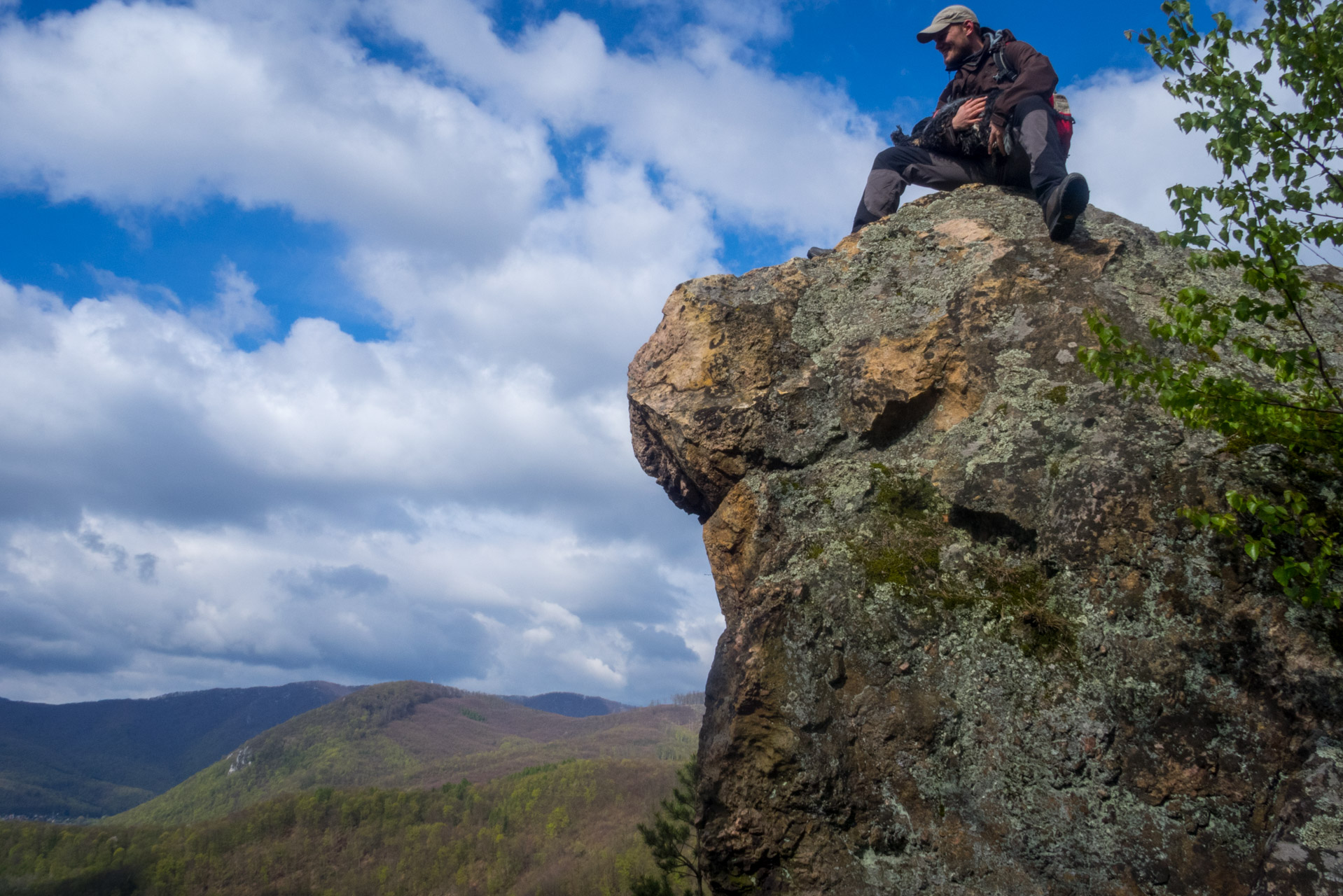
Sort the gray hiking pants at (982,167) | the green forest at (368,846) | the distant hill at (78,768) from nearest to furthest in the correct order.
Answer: the gray hiking pants at (982,167), the green forest at (368,846), the distant hill at (78,768)

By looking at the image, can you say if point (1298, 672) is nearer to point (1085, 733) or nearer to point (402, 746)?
point (1085, 733)

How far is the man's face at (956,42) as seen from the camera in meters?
6.23

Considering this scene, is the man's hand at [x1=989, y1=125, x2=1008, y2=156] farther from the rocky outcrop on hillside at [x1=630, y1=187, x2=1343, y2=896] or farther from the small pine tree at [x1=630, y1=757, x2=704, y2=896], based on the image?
the small pine tree at [x1=630, y1=757, x2=704, y2=896]

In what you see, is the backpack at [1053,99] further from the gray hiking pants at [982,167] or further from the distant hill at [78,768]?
the distant hill at [78,768]

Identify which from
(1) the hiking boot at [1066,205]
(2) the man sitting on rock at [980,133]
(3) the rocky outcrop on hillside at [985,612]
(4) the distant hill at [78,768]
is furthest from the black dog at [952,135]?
(4) the distant hill at [78,768]

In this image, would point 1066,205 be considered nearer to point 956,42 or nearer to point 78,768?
point 956,42

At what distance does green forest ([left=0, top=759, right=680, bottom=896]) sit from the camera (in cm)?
6297

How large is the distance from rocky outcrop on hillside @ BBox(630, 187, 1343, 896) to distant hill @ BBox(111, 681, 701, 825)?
341 feet

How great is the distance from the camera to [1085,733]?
10.4ft

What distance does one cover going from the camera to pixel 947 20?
625cm

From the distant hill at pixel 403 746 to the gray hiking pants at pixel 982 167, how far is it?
104 metres

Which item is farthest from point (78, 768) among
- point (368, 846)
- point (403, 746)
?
point (368, 846)

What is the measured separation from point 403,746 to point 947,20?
5793 inches

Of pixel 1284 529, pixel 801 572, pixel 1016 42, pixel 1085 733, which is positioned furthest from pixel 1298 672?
pixel 1016 42
